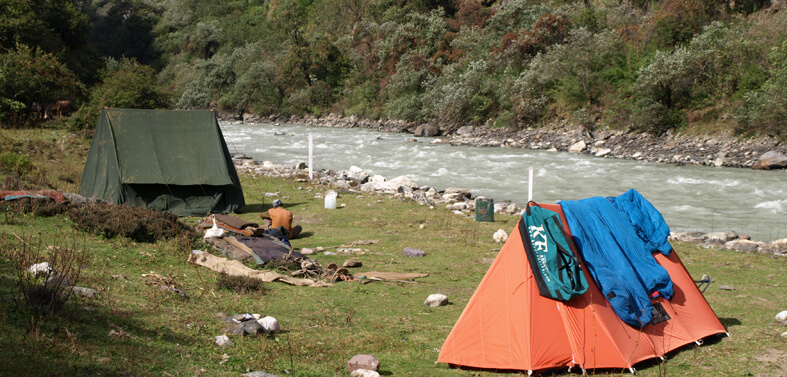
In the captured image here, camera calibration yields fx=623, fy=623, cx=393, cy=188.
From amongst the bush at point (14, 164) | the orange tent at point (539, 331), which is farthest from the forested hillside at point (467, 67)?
the orange tent at point (539, 331)

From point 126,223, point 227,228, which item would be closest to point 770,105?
point 227,228

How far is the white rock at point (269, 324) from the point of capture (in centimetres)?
594

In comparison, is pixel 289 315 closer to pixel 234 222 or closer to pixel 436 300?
pixel 436 300

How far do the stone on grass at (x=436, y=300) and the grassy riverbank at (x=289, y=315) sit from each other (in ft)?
0.38

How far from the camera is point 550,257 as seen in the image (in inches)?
219

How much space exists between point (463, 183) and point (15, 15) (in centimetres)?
2163

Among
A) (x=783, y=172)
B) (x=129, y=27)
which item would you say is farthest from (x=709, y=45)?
(x=129, y=27)

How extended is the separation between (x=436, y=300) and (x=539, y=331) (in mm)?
2275

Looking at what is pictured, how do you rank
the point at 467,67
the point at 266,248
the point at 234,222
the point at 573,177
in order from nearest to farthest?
the point at 266,248 → the point at 234,222 → the point at 573,177 → the point at 467,67

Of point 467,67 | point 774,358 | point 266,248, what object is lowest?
point 266,248

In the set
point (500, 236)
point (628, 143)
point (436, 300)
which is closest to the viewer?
point (436, 300)

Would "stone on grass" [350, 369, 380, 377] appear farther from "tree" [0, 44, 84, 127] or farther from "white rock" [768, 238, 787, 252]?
"tree" [0, 44, 84, 127]

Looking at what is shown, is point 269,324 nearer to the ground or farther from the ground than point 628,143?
farther from the ground

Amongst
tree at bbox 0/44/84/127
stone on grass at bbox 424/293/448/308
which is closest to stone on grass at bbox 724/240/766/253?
stone on grass at bbox 424/293/448/308
